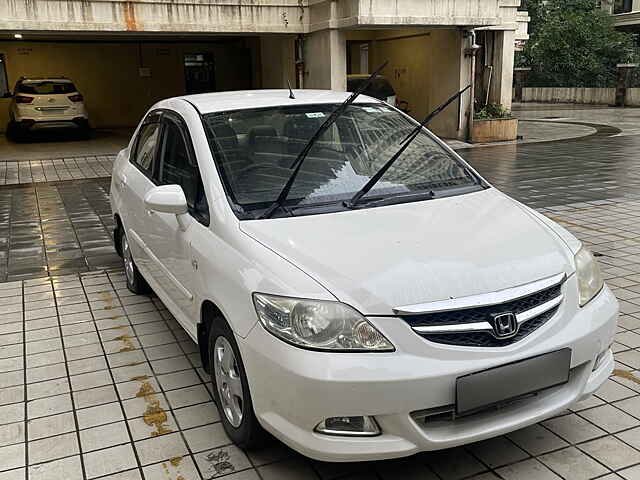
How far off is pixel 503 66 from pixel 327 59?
4.75 m

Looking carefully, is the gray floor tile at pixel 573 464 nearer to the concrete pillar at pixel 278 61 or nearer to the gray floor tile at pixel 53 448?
the gray floor tile at pixel 53 448

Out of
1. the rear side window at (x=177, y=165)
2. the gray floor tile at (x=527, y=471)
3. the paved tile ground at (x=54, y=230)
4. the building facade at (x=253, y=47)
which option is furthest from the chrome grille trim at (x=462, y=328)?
the building facade at (x=253, y=47)

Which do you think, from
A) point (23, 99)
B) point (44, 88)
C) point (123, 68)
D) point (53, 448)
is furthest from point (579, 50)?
point (53, 448)

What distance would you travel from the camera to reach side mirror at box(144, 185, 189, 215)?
131 inches

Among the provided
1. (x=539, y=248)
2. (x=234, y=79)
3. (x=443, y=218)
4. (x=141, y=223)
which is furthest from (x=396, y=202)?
(x=234, y=79)

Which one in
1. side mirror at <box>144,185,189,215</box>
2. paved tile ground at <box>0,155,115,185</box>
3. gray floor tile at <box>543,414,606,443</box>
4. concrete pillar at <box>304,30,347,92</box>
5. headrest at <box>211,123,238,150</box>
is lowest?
gray floor tile at <box>543,414,606,443</box>

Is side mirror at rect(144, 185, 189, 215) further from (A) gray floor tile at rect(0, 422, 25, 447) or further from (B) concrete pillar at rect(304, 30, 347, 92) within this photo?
(B) concrete pillar at rect(304, 30, 347, 92)

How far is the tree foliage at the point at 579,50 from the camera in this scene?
1177 inches

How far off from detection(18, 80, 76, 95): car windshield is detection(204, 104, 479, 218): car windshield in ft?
48.0

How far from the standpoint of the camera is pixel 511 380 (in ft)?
8.18

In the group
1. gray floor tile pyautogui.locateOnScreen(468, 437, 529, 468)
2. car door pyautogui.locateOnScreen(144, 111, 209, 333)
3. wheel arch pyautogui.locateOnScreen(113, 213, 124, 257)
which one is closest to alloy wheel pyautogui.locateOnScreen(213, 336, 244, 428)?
car door pyautogui.locateOnScreen(144, 111, 209, 333)

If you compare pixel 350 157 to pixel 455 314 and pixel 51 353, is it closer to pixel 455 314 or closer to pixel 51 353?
pixel 455 314

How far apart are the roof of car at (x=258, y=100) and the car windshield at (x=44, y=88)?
46.1 feet

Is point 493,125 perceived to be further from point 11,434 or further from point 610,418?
point 11,434
